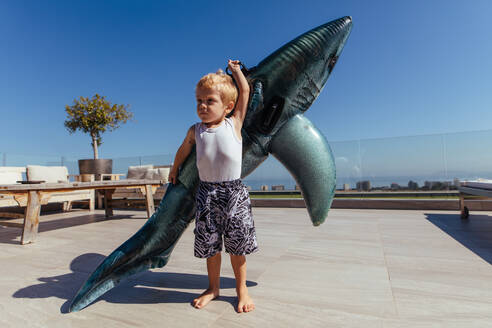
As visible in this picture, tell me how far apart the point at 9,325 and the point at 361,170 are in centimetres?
679

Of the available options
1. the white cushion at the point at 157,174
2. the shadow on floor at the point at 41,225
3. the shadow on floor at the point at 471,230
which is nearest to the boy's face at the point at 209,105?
the shadow on floor at the point at 471,230

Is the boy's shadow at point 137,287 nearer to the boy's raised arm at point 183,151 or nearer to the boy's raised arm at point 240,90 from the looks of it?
the boy's raised arm at point 183,151

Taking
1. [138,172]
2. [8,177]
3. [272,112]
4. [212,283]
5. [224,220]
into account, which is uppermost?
[272,112]

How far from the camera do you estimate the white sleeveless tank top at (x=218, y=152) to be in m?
1.44

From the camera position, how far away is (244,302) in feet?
5.05

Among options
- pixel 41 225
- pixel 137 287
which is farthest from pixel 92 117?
pixel 137 287

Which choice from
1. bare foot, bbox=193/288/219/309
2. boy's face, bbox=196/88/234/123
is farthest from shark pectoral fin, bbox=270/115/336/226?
bare foot, bbox=193/288/219/309

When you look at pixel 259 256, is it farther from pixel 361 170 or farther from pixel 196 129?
pixel 361 170

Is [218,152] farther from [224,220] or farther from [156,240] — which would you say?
[156,240]

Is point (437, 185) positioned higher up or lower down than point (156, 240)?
higher up

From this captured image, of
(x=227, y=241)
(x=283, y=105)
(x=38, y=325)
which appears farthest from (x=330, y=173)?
(x=38, y=325)

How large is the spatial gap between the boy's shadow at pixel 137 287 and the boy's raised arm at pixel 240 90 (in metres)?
1.07

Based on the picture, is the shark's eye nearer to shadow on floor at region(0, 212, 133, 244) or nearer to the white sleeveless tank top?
the white sleeveless tank top

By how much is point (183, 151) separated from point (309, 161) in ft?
2.43
